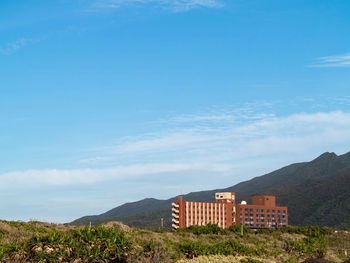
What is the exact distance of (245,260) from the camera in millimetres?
27047

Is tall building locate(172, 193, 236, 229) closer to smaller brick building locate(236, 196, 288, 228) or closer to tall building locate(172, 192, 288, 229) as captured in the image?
tall building locate(172, 192, 288, 229)

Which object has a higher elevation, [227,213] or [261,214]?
[227,213]

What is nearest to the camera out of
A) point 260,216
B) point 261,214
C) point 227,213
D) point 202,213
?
point 202,213

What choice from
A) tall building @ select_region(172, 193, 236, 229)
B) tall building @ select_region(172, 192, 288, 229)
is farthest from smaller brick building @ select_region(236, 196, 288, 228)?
tall building @ select_region(172, 193, 236, 229)

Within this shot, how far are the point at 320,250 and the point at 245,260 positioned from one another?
16022 mm

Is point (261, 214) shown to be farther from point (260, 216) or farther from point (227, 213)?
point (227, 213)

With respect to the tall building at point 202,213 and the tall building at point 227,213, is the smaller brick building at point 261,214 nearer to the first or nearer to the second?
the tall building at point 227,213

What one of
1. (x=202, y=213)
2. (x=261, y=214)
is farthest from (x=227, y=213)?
(x=261, y=214)

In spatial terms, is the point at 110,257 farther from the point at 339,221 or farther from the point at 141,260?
the point at 339,221

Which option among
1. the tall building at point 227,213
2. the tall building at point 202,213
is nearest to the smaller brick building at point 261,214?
the tall building at point 227,213

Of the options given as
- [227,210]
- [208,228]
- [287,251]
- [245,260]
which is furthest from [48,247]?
[227,210]

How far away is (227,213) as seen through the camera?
6294 inches

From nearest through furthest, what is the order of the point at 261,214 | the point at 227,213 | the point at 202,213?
the point at 202,213, the point at 227,213, the point at 261,214

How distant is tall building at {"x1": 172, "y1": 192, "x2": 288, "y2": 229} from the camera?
150m
